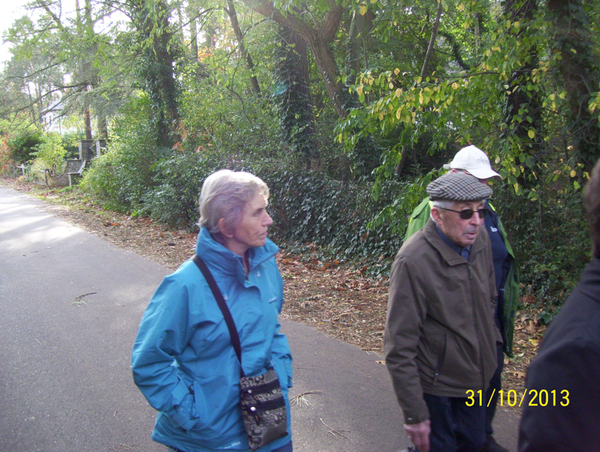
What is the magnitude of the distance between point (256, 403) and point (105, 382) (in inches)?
121

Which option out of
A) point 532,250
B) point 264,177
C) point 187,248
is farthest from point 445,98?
point 187,248

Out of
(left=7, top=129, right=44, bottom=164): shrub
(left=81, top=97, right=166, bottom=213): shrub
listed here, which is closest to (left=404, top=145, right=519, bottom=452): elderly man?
(left=81, top=97, right=166, bottom=213): shrub

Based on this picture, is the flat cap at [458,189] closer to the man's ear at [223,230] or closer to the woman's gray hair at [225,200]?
the woman's gray hair at [225,200]

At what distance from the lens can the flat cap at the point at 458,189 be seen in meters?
2.52

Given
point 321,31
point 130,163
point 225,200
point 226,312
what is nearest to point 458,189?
point 225,200

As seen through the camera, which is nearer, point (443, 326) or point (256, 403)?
point (256, 403)

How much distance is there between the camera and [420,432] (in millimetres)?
2365

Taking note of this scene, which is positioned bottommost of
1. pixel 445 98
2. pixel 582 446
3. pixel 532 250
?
pixel 532 250

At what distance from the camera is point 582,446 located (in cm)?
123

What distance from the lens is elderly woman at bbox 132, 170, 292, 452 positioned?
2107 mm

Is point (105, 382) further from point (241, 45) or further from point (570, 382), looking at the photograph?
point (241, 45)

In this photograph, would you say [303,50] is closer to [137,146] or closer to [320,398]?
[137,146]

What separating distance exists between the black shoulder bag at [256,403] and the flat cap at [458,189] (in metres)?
1.27

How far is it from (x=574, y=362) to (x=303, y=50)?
11.7 metres
